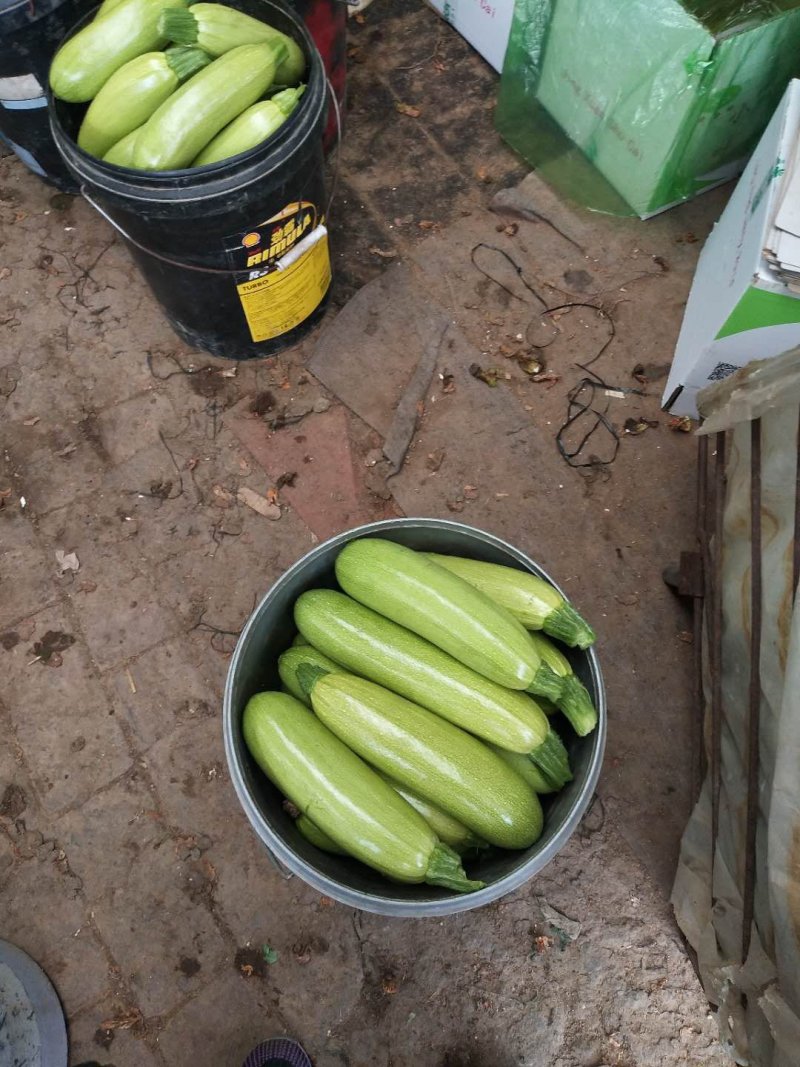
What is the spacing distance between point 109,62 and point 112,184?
46 centimetres

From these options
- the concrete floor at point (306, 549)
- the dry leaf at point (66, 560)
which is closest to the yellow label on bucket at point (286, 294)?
the concrete floor at point (306, 549)

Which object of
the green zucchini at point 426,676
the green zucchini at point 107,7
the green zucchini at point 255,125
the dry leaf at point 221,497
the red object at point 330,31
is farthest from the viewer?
the dry leaf at point 221,497

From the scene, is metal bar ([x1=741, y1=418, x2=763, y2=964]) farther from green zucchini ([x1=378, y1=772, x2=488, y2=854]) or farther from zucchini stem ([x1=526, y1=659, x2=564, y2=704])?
green zucchini ([x1=378, y1=772, x2=488, y2=854])

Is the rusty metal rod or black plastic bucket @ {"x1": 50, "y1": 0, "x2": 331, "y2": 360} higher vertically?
black plastic bucket @ {"x1": 50, "y1": 0, "x2": 331, "y2": 360}

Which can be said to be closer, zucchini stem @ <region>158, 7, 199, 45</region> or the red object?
zucchini stem @ <region>158, 7, 199, 45</region>

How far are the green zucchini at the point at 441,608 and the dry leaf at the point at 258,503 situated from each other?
1.04m

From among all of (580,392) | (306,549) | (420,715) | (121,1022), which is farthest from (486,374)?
(121,1022)

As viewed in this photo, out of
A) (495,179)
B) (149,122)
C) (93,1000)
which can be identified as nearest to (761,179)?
(495,179)

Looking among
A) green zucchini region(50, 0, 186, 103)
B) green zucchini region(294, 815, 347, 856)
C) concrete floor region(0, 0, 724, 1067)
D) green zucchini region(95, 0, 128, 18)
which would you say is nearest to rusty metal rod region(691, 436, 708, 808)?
concrete floor region(0, 0, 724, 1067)

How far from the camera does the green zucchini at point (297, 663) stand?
1721 millimetres

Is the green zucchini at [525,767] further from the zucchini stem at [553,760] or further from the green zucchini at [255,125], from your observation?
the green zucchini at [255,125]

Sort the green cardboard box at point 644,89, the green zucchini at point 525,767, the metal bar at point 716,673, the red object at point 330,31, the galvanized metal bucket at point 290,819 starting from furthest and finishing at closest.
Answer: the red object at point 330,31
the green cardboard box at point 644,89
the metal bar at point 716,673
the green zucchini at point 525,767
the galvanized metal bucket at point 290,819

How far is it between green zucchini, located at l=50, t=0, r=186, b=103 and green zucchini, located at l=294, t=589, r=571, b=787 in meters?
1.71

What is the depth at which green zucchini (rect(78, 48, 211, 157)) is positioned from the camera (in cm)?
209
